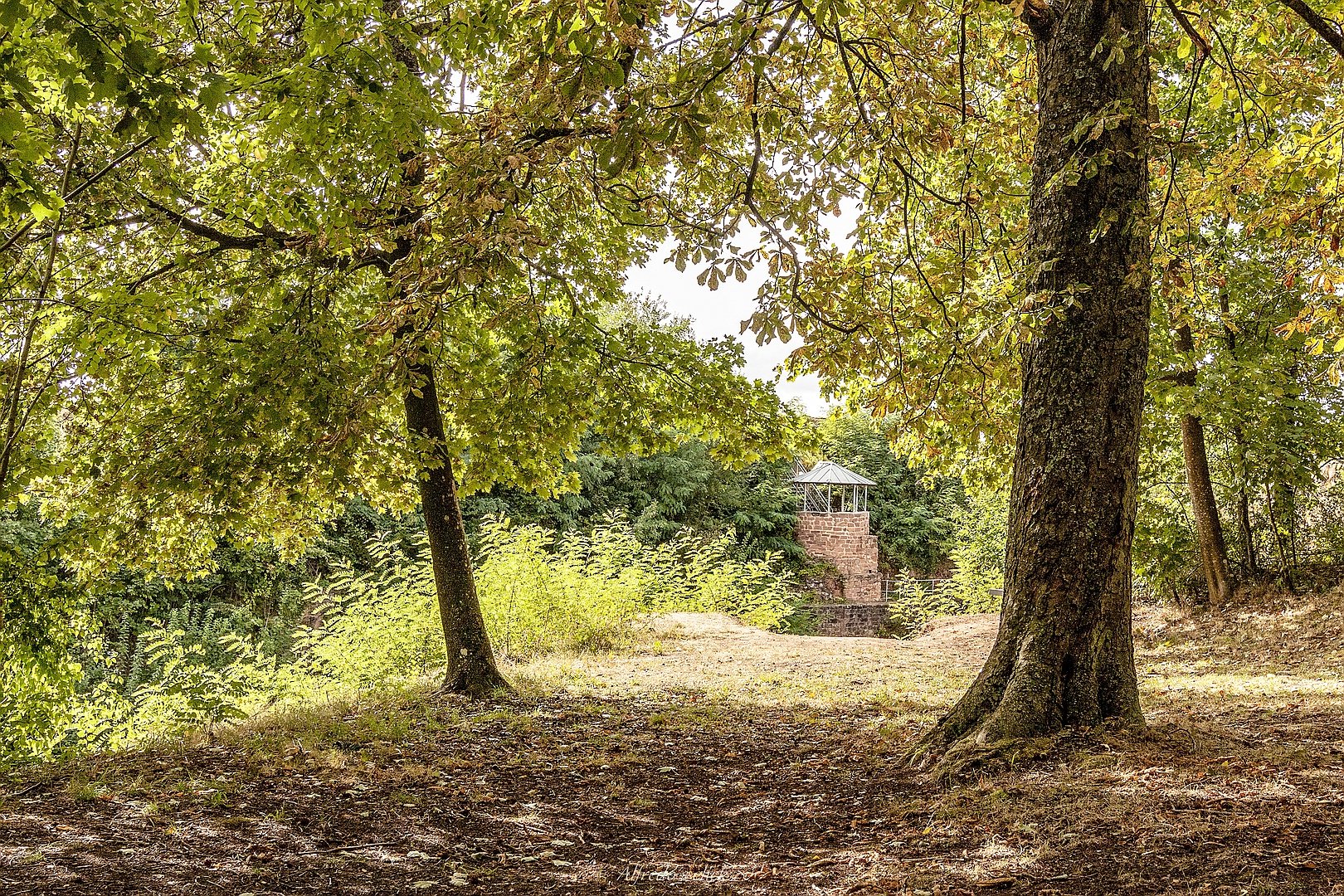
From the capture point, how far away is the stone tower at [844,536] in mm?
29250

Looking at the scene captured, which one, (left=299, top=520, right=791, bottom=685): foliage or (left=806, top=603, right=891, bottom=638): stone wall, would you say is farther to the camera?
(left=806, top=603, right=891, bottom=638): stone wall

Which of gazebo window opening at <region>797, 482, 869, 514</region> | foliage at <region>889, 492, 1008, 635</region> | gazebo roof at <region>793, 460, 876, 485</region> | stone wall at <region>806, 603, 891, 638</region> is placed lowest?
stone wall at <region>806, 603, 891, 638</region>

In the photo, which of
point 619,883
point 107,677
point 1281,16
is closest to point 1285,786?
point 619,883

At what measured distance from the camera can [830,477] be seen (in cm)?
2973

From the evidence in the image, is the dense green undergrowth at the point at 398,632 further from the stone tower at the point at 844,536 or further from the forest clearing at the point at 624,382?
the stone tower at the point at 844,536

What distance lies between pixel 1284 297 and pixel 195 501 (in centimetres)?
1230

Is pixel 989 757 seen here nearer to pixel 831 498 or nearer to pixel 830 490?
pixel 830 490

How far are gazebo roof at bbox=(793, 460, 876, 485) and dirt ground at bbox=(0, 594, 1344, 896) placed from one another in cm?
2186

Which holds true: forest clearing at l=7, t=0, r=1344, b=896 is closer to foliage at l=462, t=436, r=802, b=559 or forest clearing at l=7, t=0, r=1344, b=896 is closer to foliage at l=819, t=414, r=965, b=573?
foliage at l=462, t=436, r=802, b=559

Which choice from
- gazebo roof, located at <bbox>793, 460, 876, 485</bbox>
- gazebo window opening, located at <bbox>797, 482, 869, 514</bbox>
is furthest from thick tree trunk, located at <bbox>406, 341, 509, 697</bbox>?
gazebo window opening, located at <bbox>797, 482, 869, 514</bbox>

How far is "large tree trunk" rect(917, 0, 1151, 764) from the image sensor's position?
4.42 metres

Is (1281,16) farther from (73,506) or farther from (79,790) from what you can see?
(73,506)

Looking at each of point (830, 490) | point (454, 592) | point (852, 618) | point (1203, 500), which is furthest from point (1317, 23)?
point (830, 490)

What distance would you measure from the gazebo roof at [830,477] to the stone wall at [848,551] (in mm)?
1108
